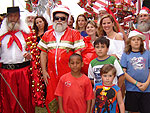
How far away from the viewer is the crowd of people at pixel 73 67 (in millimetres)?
3115

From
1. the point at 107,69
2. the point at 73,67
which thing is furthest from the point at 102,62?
the point at 73,67

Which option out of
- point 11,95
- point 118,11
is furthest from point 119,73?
point 118,11

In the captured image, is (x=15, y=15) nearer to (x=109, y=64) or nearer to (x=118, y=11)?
(x=109, y=64)

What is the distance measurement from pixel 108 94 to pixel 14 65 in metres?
1.92

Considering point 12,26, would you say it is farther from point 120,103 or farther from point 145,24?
point 145,24

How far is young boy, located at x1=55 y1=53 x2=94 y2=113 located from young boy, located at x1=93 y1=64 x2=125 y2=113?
0.19 metres

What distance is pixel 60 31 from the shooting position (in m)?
3.54

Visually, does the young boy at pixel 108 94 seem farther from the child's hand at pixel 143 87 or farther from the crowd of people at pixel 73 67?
the child's hand at pixel 143 87

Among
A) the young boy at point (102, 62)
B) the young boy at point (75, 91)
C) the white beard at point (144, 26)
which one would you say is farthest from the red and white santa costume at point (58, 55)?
the white beard at point (144, 26)

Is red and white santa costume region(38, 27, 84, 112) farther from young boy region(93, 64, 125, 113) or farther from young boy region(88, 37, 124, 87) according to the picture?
young boy region(93, 64, 125, 113)

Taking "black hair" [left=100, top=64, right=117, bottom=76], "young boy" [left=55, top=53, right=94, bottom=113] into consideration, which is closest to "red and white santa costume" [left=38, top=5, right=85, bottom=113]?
"young boy" [left=55, top=53, right=94, bottom=113]

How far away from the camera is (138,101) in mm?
3602

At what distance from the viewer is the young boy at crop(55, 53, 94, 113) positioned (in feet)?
10.2

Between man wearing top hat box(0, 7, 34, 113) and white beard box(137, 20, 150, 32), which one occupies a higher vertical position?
white beard box(137, 20, 150, 32)
